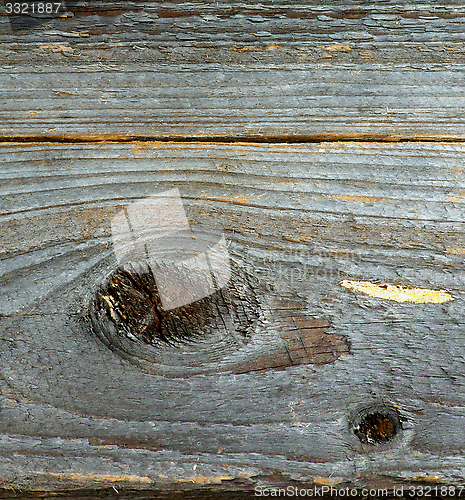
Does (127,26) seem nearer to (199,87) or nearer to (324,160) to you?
(199,87)

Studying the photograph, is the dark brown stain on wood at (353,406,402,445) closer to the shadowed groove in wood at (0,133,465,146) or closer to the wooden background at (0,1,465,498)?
the wooden background at (0,1,465,498)

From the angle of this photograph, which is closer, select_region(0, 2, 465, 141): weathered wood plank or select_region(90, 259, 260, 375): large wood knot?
select_region(90, 259, 260, 375): large wood knot

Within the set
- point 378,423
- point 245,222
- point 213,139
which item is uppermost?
point 213,139

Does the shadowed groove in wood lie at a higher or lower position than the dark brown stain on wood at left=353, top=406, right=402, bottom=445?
higher

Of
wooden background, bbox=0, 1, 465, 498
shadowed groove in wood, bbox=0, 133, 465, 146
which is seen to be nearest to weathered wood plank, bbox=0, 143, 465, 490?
wooden background, bbox=0, 1, 465, 498

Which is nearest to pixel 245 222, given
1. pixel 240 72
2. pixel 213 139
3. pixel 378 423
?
pixel 213 139

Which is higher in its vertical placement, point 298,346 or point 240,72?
point 240,72

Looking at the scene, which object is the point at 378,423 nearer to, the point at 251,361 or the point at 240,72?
the point at 251,361

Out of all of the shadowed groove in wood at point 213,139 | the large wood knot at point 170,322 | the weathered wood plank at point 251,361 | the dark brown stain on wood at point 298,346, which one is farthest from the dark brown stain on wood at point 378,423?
the shadowed groove in wood at point 213,139
